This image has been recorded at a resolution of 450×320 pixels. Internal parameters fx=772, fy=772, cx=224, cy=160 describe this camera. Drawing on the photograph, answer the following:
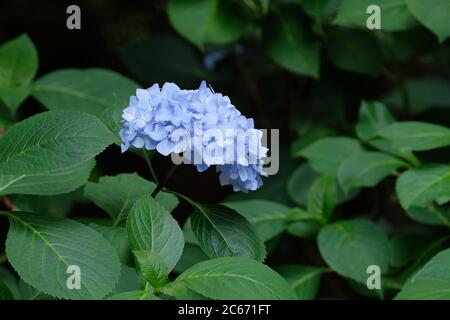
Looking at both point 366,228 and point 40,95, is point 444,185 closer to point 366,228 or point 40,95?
point 366,228

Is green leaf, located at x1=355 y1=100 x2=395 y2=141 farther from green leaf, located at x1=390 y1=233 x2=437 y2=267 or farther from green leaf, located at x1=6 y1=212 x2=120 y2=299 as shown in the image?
green leaf, located at x1=6 y1=212 x2=120 y2=299

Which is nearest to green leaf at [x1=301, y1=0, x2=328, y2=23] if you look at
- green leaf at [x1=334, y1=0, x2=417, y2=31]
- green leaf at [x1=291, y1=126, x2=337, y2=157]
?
green leaf at [x1=334, y1=0, x2=417, y2=31]

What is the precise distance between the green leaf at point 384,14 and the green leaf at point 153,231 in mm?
795

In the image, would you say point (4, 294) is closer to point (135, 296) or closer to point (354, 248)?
point (135, 296)

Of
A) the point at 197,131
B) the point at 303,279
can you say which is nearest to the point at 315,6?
the point at 303,279

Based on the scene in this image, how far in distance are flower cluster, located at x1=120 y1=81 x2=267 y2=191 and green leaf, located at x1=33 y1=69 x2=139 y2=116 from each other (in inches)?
29.7

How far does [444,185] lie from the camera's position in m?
1.40

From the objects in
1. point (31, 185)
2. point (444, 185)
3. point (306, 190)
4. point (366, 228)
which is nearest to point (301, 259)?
point (306, 190)

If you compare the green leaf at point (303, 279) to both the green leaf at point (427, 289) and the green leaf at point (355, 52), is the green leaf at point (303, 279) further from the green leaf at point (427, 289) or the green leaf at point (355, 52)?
the green leaf at point (355, 52)

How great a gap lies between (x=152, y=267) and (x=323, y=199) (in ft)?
2.24

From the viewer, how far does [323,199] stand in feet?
5.17

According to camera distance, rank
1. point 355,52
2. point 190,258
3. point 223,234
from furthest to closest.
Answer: point 355,52, point 190,258, point 223,234

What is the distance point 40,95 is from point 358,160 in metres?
0.74

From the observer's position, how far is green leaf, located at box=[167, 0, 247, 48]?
1.80 m
